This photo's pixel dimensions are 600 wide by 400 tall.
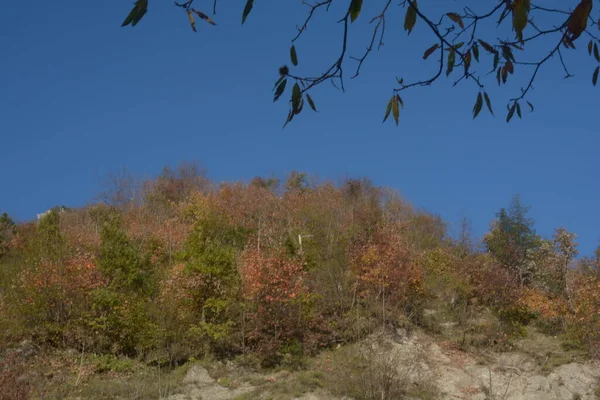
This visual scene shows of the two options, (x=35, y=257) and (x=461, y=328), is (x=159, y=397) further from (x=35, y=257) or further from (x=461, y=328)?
(x=461, y=328)

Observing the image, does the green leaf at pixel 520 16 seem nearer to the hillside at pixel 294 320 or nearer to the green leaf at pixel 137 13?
the green leaf at pixel 137 13

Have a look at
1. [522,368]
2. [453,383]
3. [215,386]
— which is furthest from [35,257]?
[522,368]

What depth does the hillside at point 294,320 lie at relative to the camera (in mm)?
22641

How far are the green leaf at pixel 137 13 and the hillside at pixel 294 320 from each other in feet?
55.2

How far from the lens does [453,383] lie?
80.3 feet

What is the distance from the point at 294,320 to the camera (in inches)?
1054

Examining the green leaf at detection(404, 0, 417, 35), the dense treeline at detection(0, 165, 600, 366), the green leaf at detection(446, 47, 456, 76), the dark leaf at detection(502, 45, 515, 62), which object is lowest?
the green leaf at detection(404, 0, 417, 35)

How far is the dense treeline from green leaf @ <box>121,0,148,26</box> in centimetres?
2201

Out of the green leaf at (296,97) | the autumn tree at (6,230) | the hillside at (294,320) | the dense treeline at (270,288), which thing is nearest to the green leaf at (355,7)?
the green leaf at (296,97)

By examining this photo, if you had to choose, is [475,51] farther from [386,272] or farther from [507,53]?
[386,272]

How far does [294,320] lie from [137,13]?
25323 millimetres

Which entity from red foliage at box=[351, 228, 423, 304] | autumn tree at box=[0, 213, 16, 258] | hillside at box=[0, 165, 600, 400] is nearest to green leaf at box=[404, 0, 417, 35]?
hillside at box=[0, 165, 600, 400]

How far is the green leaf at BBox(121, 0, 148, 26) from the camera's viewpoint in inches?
84.1

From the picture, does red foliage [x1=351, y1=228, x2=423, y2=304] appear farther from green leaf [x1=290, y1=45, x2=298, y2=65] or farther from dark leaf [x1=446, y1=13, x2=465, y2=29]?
green leaf [x1=290, y1=45, x2=298, y2=65]
